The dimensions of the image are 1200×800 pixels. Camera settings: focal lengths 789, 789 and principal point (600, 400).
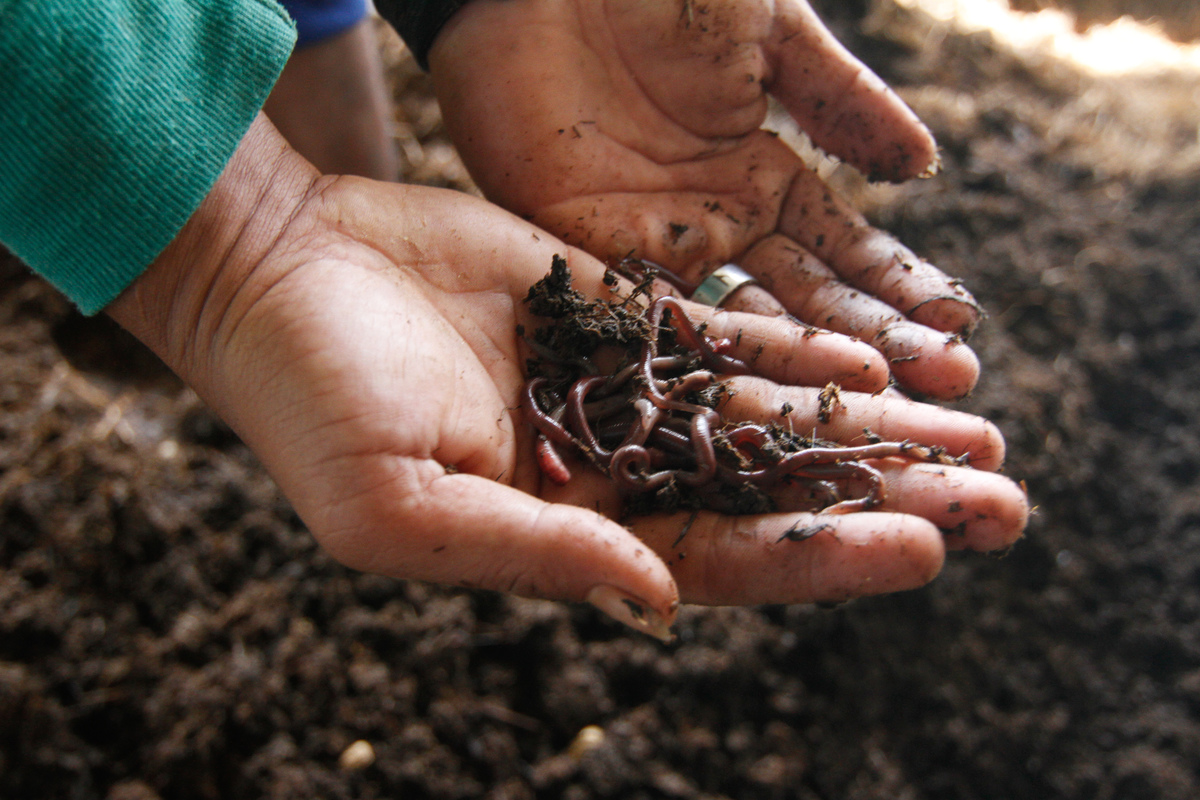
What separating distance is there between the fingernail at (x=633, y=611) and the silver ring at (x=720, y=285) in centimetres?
223

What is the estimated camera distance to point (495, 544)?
9.11 ft

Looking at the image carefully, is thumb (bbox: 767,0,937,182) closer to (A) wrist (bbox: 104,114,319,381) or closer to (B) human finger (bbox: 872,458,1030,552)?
(B) human finger (bbox: 872,458,1030,552)

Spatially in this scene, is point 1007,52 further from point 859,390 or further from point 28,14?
point 28,14

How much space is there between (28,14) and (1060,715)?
573 cm

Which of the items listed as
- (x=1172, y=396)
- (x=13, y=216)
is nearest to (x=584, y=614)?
(x=13, y=216)

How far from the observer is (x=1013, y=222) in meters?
6.39

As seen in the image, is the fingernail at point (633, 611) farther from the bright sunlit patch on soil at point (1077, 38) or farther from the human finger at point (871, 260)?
the bright sunlit patch on soil at point (1077, 38)

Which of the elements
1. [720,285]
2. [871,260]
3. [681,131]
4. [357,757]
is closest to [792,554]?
[720,285]

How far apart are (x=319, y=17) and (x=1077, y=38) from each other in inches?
305

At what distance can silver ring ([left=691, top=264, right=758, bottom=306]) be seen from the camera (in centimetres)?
451

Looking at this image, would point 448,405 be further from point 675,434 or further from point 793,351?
point 793,351

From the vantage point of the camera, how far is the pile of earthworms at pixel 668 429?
3564 mm

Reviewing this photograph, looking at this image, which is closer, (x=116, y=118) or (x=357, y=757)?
(x=116, y=118)

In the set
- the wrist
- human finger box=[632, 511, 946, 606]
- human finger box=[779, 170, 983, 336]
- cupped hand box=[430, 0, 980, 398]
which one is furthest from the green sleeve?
human finger box=[779, 170, 983, 336]
